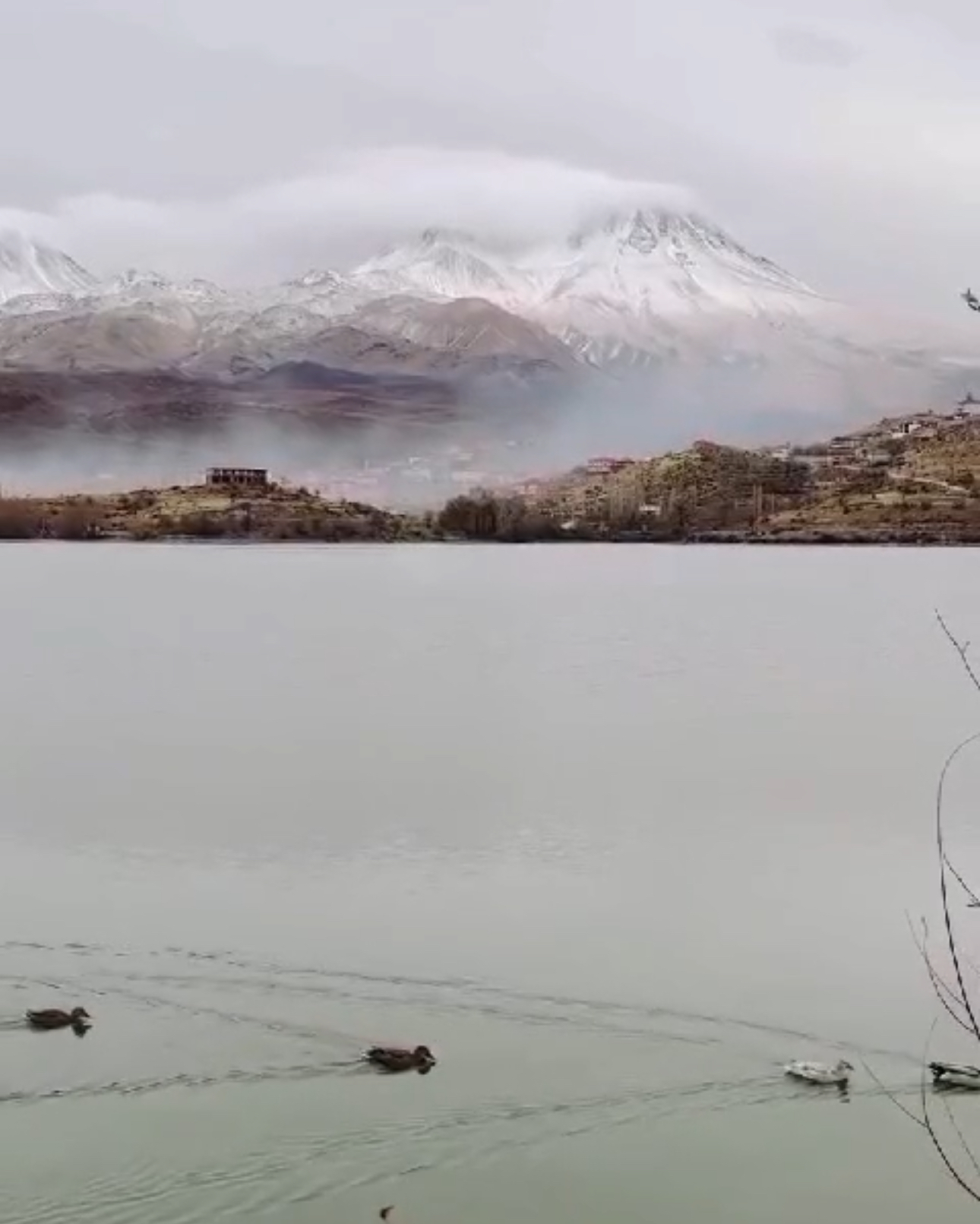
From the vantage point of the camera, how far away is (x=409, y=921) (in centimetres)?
1023

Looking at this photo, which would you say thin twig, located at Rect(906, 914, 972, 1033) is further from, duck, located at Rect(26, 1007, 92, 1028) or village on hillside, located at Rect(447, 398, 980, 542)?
village on hillside, located at Rect(447, 398, 980, 542)

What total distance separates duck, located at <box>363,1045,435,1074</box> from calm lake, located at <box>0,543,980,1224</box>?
82mm

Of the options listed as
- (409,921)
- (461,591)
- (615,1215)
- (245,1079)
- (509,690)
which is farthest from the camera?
(461,591)

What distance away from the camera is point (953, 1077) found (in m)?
7.59

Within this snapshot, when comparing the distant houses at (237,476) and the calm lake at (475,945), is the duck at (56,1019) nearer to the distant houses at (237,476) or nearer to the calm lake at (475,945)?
the calm lake at (475,945)

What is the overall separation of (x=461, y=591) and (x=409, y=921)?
40740 millimetres

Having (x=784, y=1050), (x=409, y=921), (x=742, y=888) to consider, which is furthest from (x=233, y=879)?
(x=784, y=1050)

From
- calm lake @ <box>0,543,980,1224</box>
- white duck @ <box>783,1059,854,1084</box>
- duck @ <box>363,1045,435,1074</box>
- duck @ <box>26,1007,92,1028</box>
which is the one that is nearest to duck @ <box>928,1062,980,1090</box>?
calm lake @ <box>0,543,980,1224</box>

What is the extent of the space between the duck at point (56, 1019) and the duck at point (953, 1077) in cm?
378

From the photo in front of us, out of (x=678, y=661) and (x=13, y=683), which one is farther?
(x=678, y=661)

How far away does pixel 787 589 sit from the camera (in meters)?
51.8

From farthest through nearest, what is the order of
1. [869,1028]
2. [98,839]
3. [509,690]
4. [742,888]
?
[509,690]
[98,839]
[742,888]
[869,1028]

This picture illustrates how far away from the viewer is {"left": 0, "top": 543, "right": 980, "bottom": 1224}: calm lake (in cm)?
Answer: 677

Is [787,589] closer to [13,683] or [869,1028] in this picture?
[13,683]
